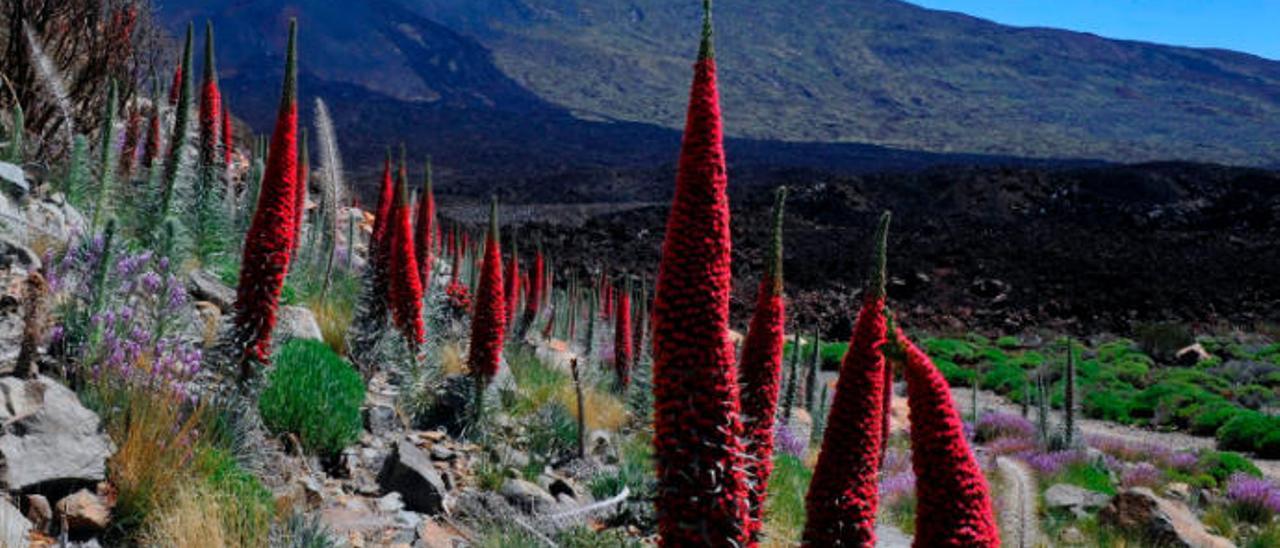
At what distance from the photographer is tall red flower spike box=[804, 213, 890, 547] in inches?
78.5

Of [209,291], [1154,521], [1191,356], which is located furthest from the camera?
[1191,356]

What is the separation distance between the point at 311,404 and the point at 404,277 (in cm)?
142

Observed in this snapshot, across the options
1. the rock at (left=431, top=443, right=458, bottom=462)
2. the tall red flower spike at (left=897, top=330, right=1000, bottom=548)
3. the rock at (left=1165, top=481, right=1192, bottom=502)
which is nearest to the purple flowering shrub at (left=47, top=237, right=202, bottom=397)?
the rock at (left=431, top=443, right=458, bottom=462)

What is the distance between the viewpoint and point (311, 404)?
4504mm

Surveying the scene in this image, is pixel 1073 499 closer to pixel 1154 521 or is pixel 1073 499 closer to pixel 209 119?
pixel 1154 521

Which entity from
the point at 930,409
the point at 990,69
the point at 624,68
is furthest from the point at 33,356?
the point at 990,69

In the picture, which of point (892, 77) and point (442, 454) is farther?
point (892, 77)

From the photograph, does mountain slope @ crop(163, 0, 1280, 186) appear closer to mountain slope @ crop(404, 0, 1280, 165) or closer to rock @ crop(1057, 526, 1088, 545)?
mountain slope @ crop(404, 0, 1280, 165)

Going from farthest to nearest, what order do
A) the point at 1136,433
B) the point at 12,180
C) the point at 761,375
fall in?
the point at 1136,433
the point at 12,180
the point at 761,375

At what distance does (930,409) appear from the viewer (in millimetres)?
1736

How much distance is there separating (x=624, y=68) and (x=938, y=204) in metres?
96.3

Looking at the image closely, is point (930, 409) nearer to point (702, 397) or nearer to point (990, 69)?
point (702, 397)

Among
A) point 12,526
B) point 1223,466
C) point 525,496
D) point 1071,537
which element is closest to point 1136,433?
point 1223,466

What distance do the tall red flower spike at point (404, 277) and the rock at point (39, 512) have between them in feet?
8.92
